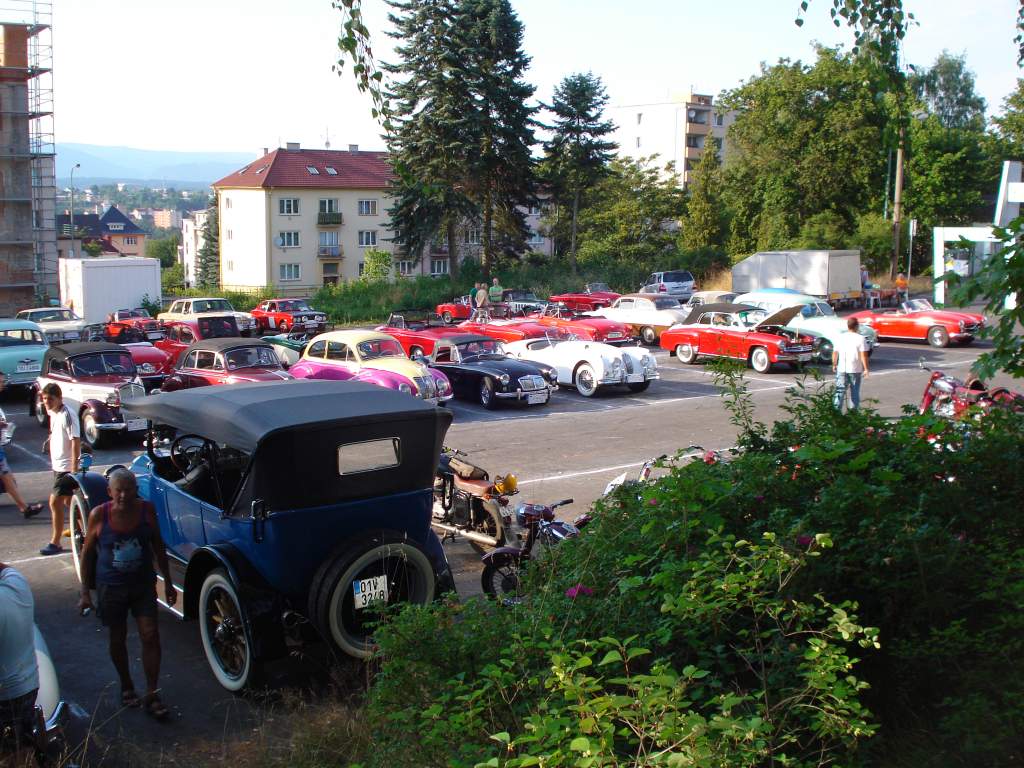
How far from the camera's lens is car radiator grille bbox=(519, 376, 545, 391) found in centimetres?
1897

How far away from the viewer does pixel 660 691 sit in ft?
11.4

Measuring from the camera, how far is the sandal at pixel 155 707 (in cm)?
634

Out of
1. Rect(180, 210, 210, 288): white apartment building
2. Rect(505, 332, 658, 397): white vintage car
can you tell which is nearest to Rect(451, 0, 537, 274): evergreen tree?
Rect(505, 332, 658, 397): white vintage car

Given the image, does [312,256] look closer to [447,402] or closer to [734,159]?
[734,159]

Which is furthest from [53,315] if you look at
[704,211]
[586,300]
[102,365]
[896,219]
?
[704,211]

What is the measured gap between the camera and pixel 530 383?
1902 cm

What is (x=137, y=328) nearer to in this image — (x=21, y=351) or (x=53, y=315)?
(x=53, y=315)

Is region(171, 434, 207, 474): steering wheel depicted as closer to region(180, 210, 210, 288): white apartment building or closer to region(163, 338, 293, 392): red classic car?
region(163, 338, 293, 392): red classic car

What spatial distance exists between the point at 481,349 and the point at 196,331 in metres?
8.63

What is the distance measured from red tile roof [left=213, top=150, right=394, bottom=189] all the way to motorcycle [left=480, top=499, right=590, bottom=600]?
60311 millimetres

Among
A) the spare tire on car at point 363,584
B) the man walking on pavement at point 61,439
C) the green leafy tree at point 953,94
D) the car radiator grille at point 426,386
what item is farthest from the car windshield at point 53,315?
the green leafy tree at point 953,94

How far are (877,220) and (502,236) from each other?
18688mm

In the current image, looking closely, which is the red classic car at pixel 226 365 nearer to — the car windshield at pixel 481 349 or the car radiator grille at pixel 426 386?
the car radiator grille at pixel 426 386

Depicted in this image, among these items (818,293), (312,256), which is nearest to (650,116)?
(312,256)
